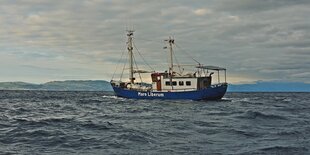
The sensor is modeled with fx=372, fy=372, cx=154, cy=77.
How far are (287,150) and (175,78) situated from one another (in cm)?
5056

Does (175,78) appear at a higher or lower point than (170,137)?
higher

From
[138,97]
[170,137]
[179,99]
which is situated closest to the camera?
[170,137]

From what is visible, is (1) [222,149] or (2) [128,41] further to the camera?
(2) [128,41]

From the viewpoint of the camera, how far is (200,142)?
1962 centimetres

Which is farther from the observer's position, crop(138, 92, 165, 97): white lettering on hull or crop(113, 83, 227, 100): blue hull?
crop(138, 92, 165, 97): white lettering on hull

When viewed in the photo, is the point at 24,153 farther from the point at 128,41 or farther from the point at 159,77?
the point at 128,41

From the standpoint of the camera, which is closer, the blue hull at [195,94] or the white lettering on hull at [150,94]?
the blue hull at [195,94]

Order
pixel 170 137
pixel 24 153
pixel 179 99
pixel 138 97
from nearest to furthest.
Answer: pixel 24 153 → pixel 170 137 → pixel 179 99 → pixel 138 97

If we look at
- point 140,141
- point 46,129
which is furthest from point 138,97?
point 140,141

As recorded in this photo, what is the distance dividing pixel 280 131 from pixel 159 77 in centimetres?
4563

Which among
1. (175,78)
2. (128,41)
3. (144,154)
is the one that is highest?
(128,41)

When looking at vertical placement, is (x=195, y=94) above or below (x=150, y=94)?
above

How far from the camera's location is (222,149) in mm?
17531

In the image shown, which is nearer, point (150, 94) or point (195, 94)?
point (195, 94)
